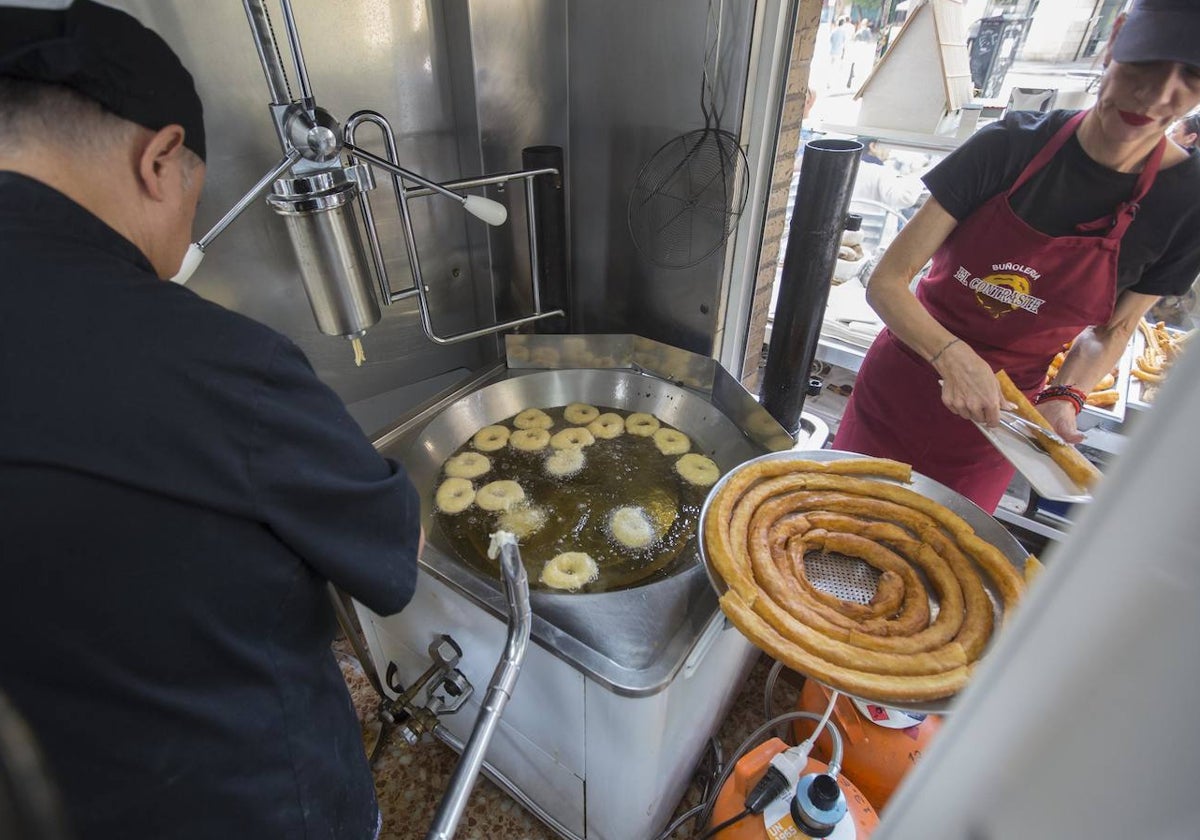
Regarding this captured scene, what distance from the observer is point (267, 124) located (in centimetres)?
182

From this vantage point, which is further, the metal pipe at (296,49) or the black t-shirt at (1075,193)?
the black t-shirt at (1075,193)

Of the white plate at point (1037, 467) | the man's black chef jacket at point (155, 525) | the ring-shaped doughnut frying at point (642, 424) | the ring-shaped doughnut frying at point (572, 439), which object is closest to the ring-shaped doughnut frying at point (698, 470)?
the ring-shaped doughnut frying at point (642, 424)

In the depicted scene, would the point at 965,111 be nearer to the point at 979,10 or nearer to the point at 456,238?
the point at 979,10

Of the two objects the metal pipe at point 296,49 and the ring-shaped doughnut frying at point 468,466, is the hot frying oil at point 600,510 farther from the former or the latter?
the metal pipe at point 296,49

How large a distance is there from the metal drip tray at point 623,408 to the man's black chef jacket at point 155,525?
481mm

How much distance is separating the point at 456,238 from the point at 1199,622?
260 cm

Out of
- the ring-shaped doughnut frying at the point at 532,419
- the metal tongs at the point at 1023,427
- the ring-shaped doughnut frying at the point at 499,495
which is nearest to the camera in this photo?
the metal tongs at the point at 1023,427

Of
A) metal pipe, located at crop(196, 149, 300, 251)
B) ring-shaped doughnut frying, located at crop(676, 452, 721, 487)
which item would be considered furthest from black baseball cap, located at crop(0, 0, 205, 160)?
ring-shaped doughnut frying, located at crop(676, 452, 721, 487)

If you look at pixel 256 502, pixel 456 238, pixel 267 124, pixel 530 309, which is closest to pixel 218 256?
pixel 267 124

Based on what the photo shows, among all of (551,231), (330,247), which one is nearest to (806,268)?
(551,231)

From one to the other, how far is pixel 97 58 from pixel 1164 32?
1982mm

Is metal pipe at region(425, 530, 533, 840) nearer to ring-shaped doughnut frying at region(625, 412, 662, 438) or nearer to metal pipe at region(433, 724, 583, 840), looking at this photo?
metal pipe at region(433, 724, 583, 840)

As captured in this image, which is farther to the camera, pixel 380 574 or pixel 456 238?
pixel 456 238

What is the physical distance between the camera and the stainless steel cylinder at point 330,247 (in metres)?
1.50
